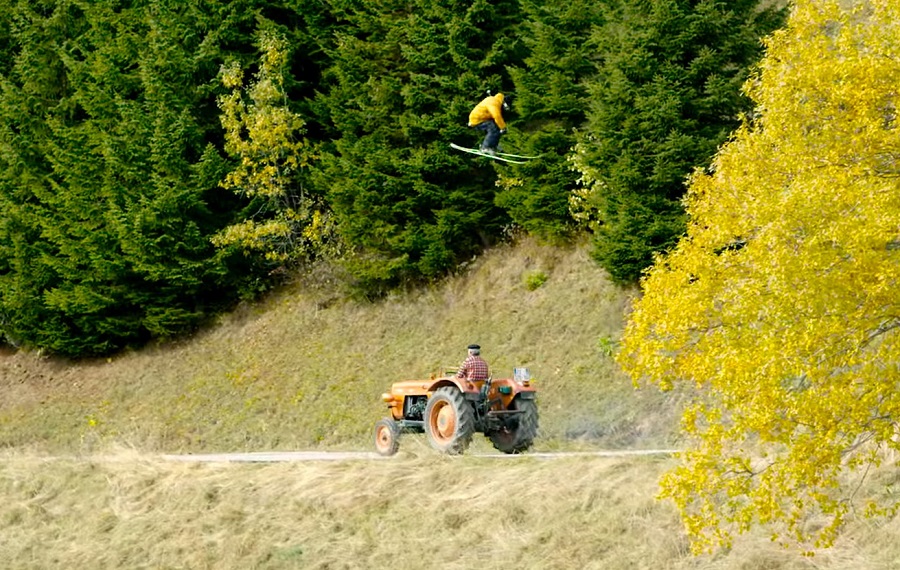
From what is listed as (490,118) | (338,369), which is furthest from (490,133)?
(338,369)

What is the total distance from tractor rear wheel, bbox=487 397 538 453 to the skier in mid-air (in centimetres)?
755

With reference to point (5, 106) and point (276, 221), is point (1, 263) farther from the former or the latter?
point (276, 221)

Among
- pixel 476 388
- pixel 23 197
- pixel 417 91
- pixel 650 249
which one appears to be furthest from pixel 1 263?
pixel 476 388

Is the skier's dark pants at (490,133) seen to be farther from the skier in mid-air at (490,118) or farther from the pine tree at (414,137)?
the pine tree at (414,137)

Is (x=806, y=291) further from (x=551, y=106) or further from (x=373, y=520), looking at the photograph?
(x=551, y=106)

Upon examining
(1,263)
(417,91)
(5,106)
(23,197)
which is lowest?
(1,263)

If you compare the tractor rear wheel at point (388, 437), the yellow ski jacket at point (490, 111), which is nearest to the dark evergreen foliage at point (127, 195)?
the yellow ski jacket at point (490, 111)

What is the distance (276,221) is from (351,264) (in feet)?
10.2

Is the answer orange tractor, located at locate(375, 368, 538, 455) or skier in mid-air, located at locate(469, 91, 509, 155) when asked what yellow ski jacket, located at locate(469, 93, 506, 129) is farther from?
orange tractor, located at locate(375, 368, 538, 455)

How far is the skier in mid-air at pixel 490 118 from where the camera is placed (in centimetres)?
2236

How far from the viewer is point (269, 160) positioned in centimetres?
3172

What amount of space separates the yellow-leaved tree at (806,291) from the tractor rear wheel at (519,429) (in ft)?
14.9

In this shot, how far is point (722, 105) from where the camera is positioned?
2183 centimetres

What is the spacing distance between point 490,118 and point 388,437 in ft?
28.6
